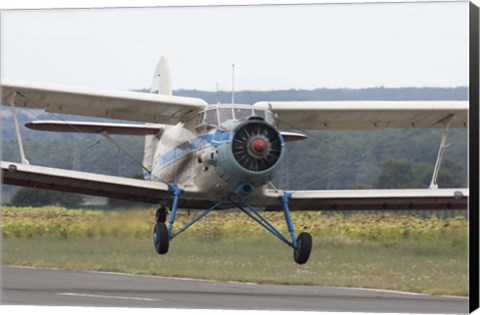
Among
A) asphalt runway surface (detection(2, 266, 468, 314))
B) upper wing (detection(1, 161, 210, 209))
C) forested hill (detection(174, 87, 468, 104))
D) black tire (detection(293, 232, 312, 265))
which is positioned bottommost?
asphalt runway surface (detection(2, 266, 468, 314))

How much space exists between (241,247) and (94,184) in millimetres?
2457

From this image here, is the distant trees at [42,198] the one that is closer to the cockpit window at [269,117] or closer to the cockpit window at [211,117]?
the cockpit window at [211,117]

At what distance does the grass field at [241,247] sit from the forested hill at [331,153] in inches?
96.3

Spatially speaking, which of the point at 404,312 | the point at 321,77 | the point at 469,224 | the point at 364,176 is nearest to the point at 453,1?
the point at 469,224

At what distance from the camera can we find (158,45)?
76.1 feet

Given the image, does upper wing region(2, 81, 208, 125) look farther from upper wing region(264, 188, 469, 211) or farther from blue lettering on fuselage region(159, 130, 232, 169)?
upper wing region(264, 188, 469, 211)

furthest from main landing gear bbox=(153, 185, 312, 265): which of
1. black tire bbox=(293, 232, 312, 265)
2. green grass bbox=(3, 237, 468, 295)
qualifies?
green grass bbox=(3, 237, 468, 295)

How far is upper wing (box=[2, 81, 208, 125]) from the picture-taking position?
1521 cm

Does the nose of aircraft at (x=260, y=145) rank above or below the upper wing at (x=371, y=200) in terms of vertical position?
above

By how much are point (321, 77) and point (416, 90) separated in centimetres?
313

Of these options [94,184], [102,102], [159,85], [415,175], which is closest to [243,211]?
[94,184]

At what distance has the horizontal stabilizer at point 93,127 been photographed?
54.5ft

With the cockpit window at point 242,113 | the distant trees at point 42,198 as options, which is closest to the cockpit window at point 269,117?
the cockpit window at point 242,113

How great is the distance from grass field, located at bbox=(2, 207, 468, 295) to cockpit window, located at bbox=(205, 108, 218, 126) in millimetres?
1704
